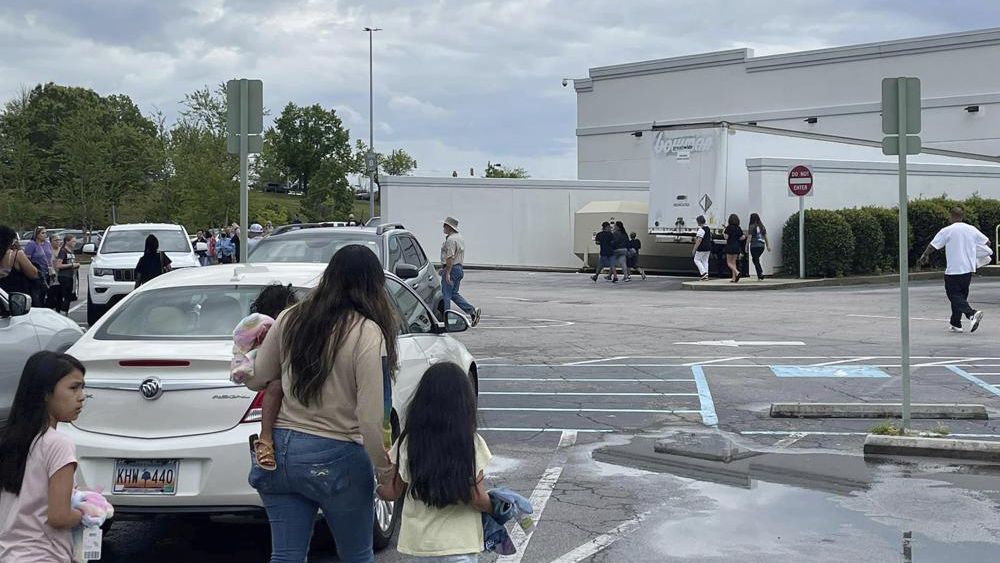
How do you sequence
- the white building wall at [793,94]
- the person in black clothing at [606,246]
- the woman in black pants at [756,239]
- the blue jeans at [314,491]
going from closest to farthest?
the blue jeans at [314,491]
the woman in black pants at [756,239]
the person in black clothing at [606,246]
the white building wall at [793,94]

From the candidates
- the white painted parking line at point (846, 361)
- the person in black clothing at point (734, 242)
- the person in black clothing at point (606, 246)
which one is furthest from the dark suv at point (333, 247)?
the person in black clothing at point (606, 246)

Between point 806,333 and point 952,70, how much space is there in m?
33.8

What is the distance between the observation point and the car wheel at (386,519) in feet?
22.9

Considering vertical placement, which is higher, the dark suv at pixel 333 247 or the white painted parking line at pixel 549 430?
the dark suv at pixel 333 247

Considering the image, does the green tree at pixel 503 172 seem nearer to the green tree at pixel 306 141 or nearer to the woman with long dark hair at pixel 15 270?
the green tree at pixel 306 141

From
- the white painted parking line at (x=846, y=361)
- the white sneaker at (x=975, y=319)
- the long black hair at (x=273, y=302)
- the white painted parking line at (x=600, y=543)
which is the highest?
the long black hair at (x=273, y=302)

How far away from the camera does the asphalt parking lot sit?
7293mm

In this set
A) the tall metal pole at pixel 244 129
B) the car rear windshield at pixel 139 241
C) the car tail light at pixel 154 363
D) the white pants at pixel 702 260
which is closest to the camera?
the car tail light at pixel 154 363

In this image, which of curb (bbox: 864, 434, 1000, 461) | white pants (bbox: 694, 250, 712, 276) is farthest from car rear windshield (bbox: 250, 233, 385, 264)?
white pants (bbox: 694, 250, 712, 276)

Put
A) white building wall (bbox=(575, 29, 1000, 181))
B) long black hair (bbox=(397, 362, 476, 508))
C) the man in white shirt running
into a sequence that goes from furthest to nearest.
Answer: white building wall (bbox=(575, 29, 1000, 181)) → the man in white shirt running → long black hair (bbox=(397, 362, 476, 508))

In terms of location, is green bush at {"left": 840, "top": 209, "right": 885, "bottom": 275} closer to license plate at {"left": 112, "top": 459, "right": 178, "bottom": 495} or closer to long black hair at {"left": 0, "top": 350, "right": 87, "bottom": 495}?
license plate at {"left": 112, "top": 459, "right": 178, "bottom": 495}

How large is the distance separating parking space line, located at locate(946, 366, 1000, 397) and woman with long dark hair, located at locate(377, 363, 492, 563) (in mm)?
9555

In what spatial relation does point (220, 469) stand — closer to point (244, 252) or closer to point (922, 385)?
point (244, 252)

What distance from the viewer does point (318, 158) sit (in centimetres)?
10556
